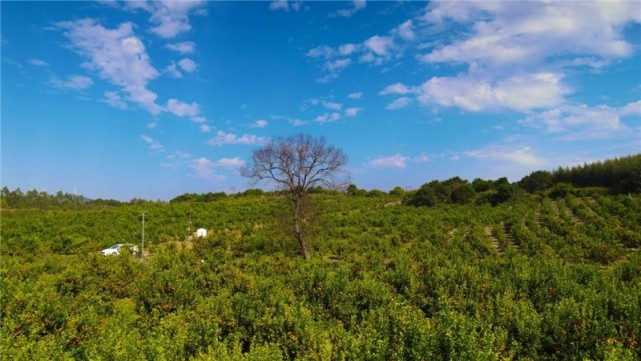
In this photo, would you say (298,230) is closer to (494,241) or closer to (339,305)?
(339,305)

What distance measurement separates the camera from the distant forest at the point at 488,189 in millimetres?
66062

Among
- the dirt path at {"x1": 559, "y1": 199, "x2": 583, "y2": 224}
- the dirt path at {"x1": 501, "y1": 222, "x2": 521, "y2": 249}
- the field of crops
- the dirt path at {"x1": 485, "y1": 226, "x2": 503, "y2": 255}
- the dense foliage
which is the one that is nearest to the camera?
the field of crops

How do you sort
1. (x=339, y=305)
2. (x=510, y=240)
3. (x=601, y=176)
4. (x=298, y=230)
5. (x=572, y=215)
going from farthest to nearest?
(x=601, y=176) < (x=572, y=215) < (x=510, y=240) < (x=298, y=230) < (x=339, y=305)

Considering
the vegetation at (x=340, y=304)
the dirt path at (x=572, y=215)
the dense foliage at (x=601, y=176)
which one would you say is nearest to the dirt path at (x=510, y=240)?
the vegetation at (x=340, y=304)

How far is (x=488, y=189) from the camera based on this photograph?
253ft

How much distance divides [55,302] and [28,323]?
52.7 inches

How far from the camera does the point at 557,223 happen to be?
38750mm

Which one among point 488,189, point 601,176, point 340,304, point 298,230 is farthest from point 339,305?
point 601,176

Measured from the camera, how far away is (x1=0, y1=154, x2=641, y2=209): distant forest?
66062 millimetres

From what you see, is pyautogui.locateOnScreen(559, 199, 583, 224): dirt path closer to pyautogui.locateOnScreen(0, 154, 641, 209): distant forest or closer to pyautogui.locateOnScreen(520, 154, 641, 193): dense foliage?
pyautogui.locateOnScreen(0, 154, 641, 209): distant forest

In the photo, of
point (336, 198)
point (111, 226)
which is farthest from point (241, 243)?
point (336, 198)

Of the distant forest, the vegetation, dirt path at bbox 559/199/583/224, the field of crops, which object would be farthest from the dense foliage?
the field of crops

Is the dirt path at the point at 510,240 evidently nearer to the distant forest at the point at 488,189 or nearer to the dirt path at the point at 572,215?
the dirt path at the point at 572,215

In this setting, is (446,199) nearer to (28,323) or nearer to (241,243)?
(241,243)
